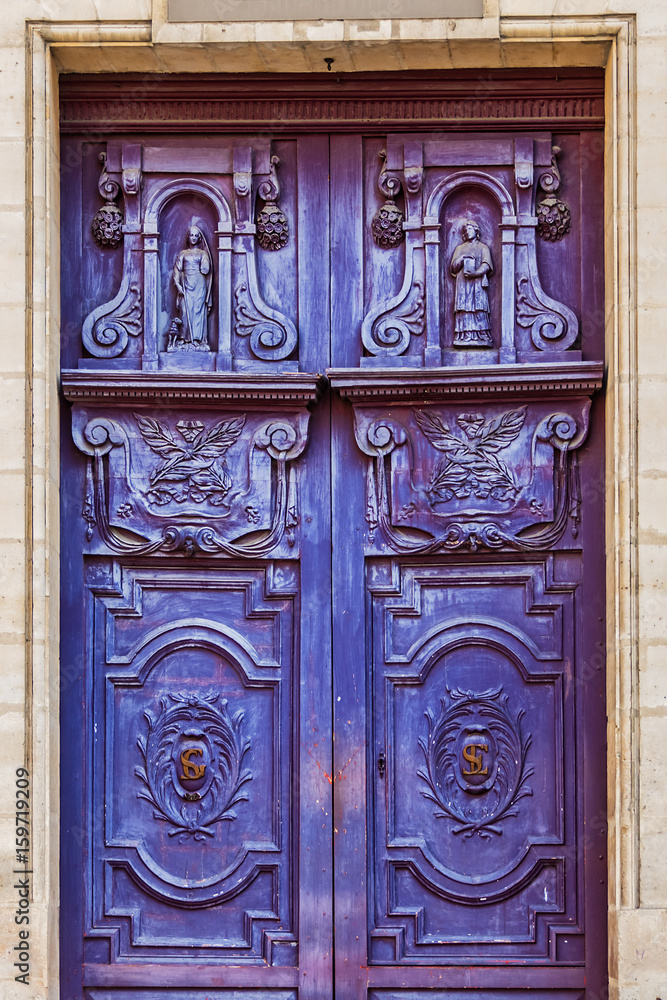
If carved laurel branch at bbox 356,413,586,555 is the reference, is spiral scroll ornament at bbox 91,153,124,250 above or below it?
above

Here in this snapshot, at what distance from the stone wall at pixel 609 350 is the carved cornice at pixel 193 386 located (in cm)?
16

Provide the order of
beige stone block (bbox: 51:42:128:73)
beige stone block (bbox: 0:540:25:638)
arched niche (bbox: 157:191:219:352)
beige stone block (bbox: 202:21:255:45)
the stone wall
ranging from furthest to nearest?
arched niche (bbox: 157:191:219:352)
beige stone block (bbox: 51:42:128:73)
beige stone block (bbox: 202:21:255:45)
beige stone block (bbox: 0:540:25:638)
the stone wall

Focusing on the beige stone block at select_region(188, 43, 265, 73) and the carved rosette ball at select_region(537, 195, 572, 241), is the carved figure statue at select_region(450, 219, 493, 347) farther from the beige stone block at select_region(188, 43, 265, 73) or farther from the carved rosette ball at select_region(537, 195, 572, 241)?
the beige stone block at select_region(188, 43, 265, 73)

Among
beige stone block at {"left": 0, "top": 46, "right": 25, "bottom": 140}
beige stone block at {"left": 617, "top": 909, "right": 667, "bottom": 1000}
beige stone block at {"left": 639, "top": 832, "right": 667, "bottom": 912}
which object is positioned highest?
beige stone block at {"left": 0, "top": 46, "right": 25, "bottom": 140}

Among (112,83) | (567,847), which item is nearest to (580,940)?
(567,847)

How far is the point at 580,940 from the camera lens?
5586 millimetres

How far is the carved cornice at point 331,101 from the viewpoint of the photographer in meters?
5.79

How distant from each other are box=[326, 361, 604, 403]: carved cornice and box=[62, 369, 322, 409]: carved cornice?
0.16m

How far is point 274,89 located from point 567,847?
3616mm

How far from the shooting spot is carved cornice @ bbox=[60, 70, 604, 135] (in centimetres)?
579

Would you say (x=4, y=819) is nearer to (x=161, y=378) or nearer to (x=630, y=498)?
(x=161, y=378)

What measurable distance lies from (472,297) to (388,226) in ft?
1.66

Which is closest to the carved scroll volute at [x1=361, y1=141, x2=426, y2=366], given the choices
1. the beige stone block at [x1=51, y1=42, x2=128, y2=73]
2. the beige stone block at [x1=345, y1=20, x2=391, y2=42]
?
the beige stone block at [x1=345, y1=20, x2=391, y2=42]

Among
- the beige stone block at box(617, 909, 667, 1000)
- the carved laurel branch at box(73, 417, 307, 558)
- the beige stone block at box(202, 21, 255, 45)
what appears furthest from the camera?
the carved laurel branch at box(73, 417, 307, 558)
